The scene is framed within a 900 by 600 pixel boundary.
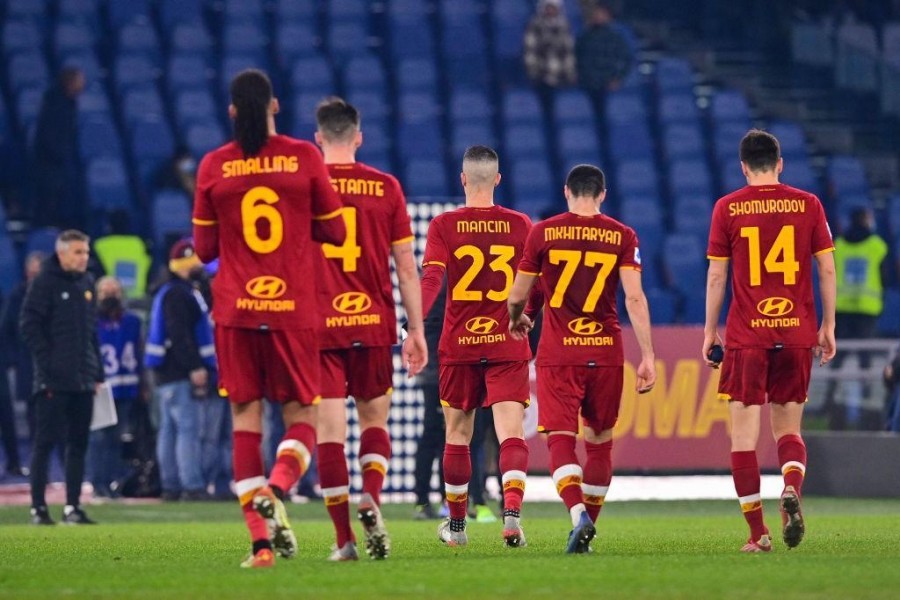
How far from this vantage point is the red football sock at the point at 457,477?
421 inches

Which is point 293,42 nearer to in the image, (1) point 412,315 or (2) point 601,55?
(2) point 601,55

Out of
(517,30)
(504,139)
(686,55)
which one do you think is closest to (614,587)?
(504,139)

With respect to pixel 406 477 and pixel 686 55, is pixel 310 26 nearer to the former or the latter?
pixel 686 55

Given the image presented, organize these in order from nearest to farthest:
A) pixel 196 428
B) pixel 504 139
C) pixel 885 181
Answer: pixel 196 428, pixel 504 139, pixel 885 181

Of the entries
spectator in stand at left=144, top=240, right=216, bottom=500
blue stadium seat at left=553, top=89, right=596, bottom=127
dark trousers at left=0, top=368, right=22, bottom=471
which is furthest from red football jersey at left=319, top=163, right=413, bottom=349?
blue stadium seat at left=553, top=89, right=596, bottom=127

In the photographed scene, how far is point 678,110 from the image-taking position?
86.2 ft

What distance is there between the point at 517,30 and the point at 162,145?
616cm

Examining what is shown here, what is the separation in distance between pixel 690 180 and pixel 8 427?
34.6 ft

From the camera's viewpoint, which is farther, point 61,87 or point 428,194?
point 428,194

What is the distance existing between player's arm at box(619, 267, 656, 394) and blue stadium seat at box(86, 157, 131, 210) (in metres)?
13.1

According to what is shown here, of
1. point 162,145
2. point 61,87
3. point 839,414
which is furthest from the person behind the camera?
point 162,145

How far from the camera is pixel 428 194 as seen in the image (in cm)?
2353

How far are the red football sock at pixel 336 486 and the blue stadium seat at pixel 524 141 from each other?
1596 cm

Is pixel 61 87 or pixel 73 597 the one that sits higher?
pixel 61 87
